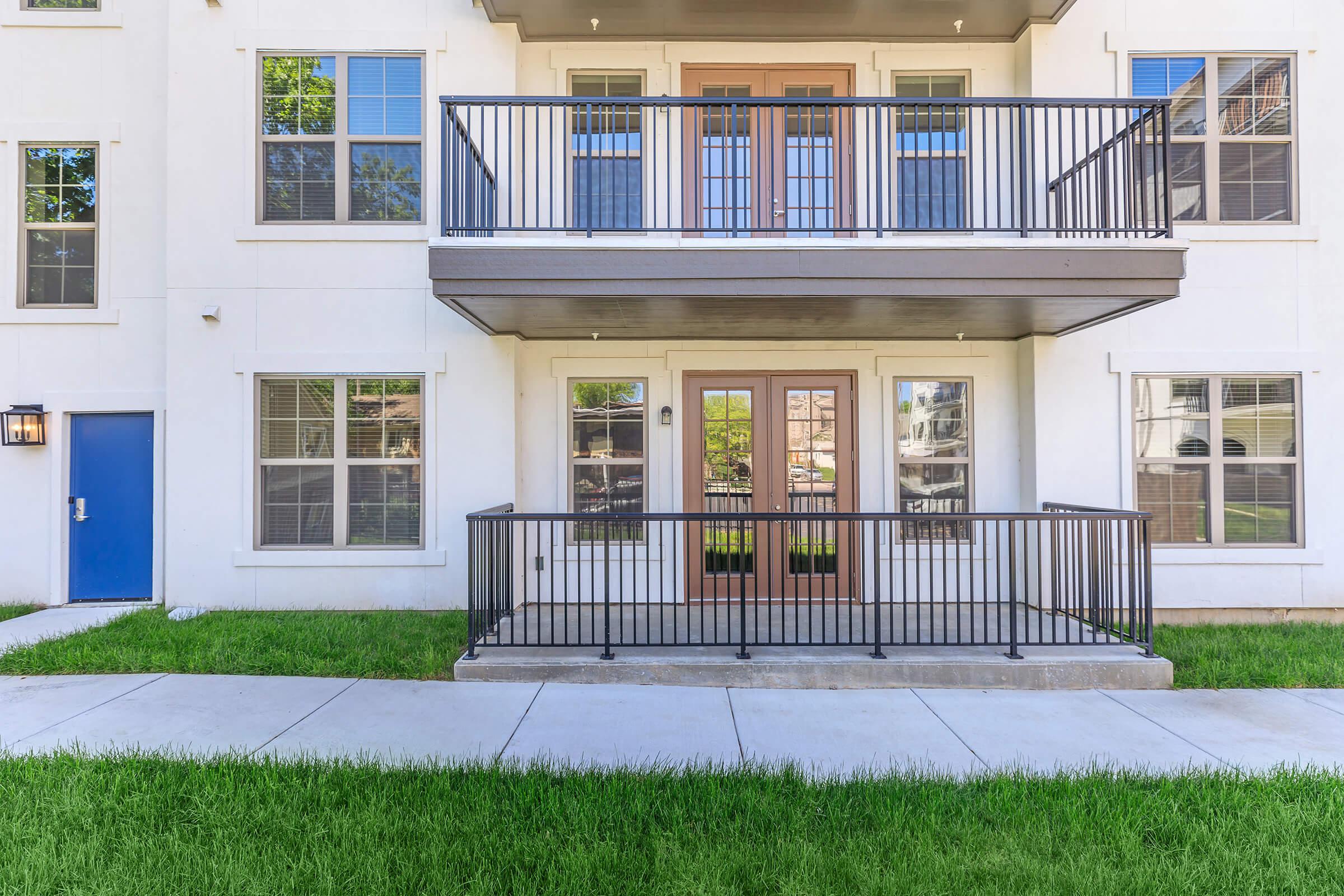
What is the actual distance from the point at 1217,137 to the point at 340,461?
31.5 feet

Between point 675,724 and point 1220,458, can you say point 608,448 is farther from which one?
point 1220,458

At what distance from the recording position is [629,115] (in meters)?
7.53

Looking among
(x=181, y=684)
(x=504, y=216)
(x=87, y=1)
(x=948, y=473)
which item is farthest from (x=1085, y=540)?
(x=87, y=1)

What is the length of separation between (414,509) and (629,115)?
15.5ft

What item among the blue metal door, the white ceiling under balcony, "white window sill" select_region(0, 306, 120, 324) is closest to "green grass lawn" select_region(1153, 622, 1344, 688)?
the white ceiling under balcony

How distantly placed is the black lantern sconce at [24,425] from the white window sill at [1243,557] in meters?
11.6

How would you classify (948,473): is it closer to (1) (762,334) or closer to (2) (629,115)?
(1) (762,334)

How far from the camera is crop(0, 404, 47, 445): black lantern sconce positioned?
7449 mm

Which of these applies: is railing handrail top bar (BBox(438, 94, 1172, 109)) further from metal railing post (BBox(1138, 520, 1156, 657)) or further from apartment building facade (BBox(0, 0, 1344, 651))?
metal railing post (BBox(1138, 520, 1156, 657))

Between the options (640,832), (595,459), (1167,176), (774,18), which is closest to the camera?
(640,832)

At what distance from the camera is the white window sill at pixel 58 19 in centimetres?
761

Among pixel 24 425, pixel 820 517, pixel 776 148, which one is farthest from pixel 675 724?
pixel 24 425

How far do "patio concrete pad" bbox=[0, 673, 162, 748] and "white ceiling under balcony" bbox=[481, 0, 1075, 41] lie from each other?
675 cm

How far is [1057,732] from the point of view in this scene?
14.9 ft
